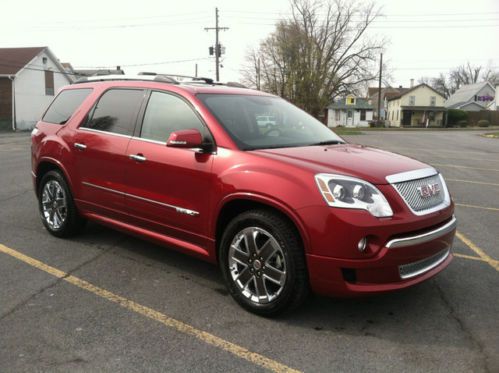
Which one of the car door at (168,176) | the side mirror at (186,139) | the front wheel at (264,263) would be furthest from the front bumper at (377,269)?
the side mirror at (186,139)

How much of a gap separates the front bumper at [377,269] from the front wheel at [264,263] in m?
0.13

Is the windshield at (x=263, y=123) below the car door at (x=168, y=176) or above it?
above

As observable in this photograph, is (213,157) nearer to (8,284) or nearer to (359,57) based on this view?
(8,284)

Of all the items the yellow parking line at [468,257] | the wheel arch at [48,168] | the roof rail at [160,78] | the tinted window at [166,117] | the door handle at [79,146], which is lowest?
the yellow parking line at [468,257]

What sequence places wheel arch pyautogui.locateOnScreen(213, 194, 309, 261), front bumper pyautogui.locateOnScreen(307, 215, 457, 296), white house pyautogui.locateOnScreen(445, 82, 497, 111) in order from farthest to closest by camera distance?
1. white house pyautogui.locateOnScreen(445, 82, 497, 111)
2. wheel arch pyautogui.locateOnScreen(213, 194, 309, 261)
3. front bumper pyautogui.locateOnScreen(307, 215, 457, 296)

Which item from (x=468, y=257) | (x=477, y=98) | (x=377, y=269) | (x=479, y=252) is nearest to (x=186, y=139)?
(x=377, y=269)

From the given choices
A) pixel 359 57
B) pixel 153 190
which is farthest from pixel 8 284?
pixel 359 57

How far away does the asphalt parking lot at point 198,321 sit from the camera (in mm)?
A: 3016

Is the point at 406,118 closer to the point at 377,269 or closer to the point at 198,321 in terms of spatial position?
the point at 377,269

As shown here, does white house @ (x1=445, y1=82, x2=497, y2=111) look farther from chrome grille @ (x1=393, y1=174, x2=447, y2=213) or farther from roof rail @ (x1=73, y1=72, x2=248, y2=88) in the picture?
chrome grille @ (x1=393, y1=174, x2=447, y2=213)

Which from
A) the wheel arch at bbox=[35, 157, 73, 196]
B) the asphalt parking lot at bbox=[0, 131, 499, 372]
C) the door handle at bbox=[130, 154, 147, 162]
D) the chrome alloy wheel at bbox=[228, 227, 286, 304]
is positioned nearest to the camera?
the asphalt parking lot at bbox=[0, 131, 499, 372]

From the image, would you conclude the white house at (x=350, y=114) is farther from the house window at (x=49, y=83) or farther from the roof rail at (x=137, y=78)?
the roof rail at (x=137, y=78)

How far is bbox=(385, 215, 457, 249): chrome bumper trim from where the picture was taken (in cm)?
322

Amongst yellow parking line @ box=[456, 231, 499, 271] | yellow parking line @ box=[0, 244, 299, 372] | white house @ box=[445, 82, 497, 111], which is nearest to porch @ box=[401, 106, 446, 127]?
white house @ box=[445, 82, 497, 111]
